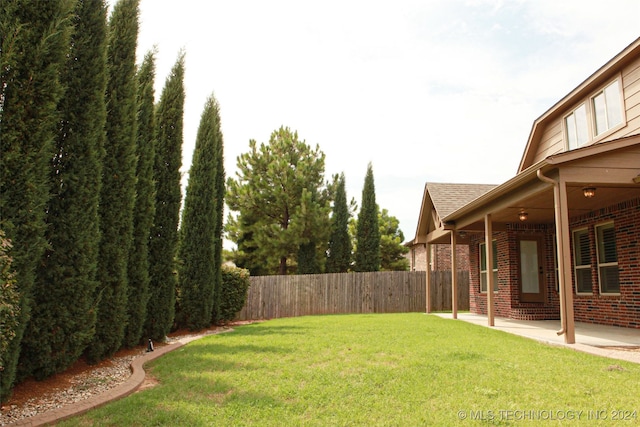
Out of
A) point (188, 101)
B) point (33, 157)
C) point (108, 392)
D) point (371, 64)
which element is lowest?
point (108, 392)

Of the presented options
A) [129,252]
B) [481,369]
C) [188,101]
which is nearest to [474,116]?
[188,101]

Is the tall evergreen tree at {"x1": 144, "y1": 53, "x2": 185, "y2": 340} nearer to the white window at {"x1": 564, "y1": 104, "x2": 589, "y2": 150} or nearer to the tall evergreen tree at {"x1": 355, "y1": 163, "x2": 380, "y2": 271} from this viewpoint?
the white window at {"x1": 564, "y1": 104, "x2": 589, "y2": 150}

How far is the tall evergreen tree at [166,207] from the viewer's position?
821 centimetres

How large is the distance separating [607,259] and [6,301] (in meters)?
10.7

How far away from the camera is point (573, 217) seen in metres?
10.5

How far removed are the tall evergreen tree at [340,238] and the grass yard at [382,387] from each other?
17.3m

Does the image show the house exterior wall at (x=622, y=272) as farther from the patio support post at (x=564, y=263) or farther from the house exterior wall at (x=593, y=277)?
the patio support post at (x=564, y=263)

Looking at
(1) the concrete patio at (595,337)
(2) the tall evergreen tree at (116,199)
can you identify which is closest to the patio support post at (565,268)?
(1) the concrete patio at (595,337)

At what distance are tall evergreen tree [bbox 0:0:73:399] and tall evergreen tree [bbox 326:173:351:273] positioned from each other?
64.2ft

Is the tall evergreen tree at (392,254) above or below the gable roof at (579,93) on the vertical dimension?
below

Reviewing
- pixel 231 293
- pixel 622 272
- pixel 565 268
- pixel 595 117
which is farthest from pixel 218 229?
pixel 595 117

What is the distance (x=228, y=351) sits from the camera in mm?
6699

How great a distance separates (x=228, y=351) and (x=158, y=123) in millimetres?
5107

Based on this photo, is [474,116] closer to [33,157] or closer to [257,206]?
[33,157]
